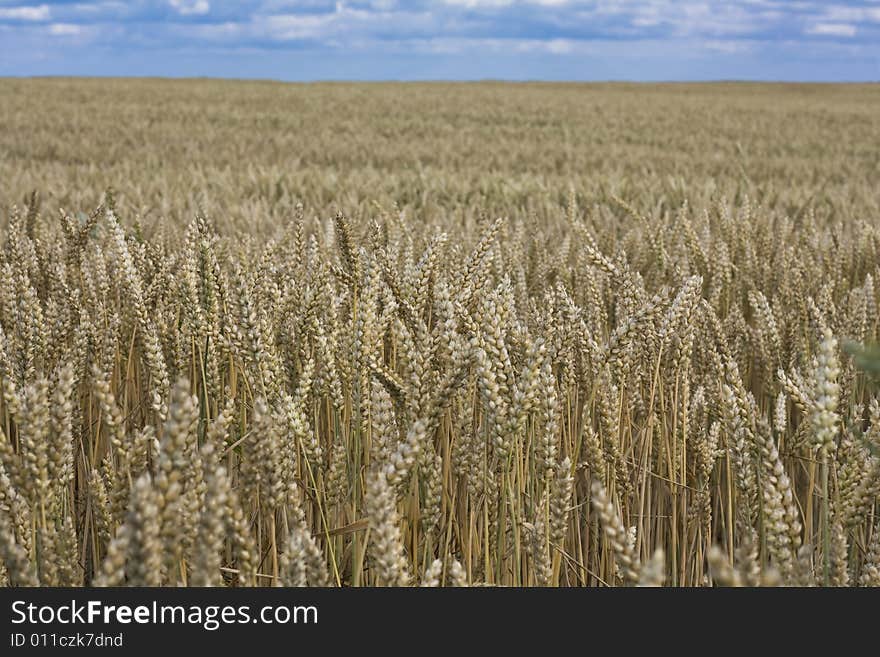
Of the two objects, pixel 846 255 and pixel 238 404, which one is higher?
pixel 846 255

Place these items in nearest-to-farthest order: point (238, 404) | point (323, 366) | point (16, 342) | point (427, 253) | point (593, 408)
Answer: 1. point (323, 366)
2. point (427, 253)
3. point (16, 342)
4. point (238, 404)
5. point (593, 408)

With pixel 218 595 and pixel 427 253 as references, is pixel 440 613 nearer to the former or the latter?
pixel 218 595

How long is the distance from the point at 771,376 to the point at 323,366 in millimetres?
1132

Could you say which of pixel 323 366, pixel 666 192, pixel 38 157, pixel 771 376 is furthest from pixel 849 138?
pixel 323 366

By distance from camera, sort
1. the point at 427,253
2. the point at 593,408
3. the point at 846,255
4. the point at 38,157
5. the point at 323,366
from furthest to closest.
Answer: the point at 38,157 → the point at 846,255 → the point at 593,408 → the point at 427,253 → the point at 323,366

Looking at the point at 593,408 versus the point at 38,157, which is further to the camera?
the point at 38,157

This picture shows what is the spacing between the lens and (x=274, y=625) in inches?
35.9

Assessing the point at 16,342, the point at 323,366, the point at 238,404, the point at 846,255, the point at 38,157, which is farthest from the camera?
the point at 38,157

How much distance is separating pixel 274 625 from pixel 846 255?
2953mm

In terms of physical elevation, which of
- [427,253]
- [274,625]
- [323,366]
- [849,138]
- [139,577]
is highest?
[849,138]

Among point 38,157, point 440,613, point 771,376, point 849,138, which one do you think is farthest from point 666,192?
point 849,138

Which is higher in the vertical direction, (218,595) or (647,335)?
(647,335)

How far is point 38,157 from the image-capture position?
10328mm

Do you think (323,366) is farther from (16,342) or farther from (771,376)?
(771,376)
